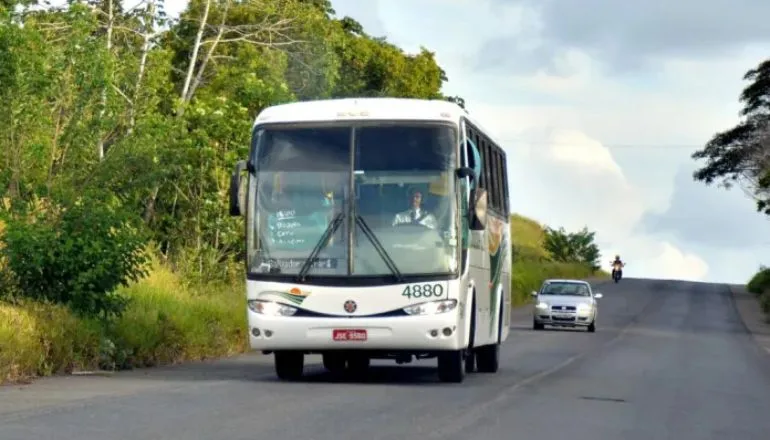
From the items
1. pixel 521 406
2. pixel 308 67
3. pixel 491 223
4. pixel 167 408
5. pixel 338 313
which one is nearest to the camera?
pixel 167 408

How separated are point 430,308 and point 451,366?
142cm

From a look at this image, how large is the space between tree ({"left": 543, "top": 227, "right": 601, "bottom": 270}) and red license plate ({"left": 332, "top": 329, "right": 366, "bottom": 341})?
77.1 m

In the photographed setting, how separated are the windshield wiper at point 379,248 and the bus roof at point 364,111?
4.41 ft

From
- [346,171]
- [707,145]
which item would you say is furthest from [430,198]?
[707,145]

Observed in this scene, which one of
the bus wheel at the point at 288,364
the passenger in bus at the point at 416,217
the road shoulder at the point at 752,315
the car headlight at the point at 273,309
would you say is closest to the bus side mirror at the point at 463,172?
the passenger in bus at the point at 416,217

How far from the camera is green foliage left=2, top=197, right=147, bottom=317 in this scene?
1992cm

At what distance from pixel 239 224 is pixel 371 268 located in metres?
14.8

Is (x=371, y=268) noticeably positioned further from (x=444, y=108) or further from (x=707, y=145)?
(x=707, y=145)

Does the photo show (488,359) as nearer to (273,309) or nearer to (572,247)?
(273,309)

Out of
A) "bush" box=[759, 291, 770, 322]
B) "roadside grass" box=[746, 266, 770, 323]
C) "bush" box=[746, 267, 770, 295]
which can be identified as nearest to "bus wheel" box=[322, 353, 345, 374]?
"bush" box=[759, 291, 770, 322]

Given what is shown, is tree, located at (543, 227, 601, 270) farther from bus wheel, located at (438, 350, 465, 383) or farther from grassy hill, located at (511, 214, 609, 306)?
bus wheel, located at (438, 350, 465, 383)

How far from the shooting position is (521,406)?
1605 centimetres

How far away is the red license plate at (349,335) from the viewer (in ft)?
59.1

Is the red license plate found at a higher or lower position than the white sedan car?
higher
